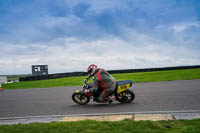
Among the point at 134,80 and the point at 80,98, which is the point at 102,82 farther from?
the point at 134,80

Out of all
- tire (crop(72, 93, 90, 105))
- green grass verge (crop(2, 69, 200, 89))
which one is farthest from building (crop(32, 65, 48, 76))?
tire (crop(72, 93, 90, 105))

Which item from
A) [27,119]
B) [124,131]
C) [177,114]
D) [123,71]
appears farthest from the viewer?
[123,71]

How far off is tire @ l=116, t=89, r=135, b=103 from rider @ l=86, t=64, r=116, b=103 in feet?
1.26

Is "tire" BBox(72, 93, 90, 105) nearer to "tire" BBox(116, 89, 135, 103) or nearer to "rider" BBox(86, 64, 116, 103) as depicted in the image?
"rider" BBox(86, 64, 116, 103)

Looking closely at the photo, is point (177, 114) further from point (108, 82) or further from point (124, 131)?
point (108, 82)

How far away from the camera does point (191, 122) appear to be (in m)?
4.88

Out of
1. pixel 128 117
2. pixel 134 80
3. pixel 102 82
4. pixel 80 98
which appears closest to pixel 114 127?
pixel 128 117

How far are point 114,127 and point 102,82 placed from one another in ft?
12.0

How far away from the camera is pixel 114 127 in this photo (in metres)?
4.79

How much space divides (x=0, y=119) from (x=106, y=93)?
3.71 meters

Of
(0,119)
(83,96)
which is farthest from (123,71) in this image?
(0,119)

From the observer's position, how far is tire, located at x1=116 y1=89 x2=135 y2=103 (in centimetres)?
855

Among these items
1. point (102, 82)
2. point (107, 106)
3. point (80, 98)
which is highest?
point (102, 82)

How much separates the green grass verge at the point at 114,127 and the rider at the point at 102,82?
3.06m
